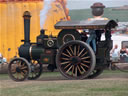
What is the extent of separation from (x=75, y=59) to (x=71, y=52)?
27 cm

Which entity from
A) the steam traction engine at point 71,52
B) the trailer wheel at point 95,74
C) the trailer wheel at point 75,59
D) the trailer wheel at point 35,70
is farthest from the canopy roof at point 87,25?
the trailer wheel at point 35,70

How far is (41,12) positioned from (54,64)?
38.2ft

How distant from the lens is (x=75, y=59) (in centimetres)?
1473

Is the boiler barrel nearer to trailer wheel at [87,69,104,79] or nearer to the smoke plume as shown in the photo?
trailer wheel at [87,69,104,79]

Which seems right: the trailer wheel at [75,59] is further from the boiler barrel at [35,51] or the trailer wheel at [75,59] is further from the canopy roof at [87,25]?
the boiler barrel at [35,51]

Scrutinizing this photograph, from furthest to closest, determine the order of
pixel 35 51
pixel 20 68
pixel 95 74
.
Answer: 1. pixel 95 74
2. pixel 35 51
3. pixel 20 68

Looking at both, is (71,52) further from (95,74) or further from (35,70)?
(35,70)

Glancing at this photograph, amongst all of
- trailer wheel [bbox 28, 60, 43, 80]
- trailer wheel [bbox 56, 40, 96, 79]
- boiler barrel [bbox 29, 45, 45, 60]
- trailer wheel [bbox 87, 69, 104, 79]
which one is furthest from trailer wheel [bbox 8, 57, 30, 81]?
trailer wheel [bbox 87, 69, 104, 79]

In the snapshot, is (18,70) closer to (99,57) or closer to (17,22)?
(99,57)

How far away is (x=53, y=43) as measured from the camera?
15414mm

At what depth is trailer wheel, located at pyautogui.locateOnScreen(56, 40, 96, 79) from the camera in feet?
48.0

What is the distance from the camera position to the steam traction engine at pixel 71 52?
48.1 ft

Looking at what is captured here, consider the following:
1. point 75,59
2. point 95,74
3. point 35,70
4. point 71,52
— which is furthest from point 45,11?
point 75,59

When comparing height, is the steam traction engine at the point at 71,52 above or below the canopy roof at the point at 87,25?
below
